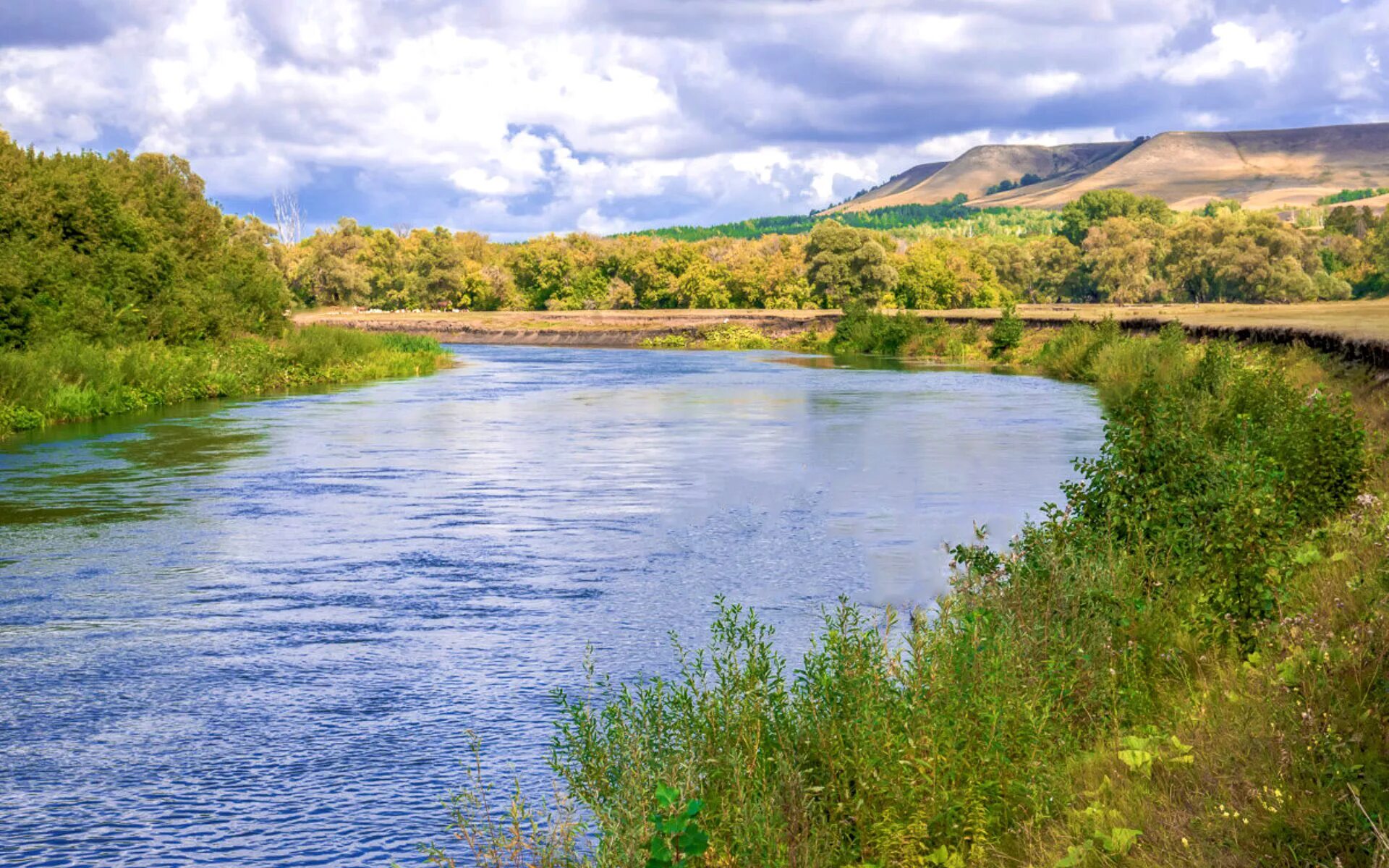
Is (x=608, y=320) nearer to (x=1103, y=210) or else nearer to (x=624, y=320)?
(x=624, y=320)

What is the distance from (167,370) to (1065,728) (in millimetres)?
35373

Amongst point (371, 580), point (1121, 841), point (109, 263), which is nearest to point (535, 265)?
point (109, 263)

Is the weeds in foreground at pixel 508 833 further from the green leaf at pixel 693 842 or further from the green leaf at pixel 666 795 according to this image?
the green leaf at pixel 693 842

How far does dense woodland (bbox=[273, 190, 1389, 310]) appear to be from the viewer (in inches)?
4363

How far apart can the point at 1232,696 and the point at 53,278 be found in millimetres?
35540

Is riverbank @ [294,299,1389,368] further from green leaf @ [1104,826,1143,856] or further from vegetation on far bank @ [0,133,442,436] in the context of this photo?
green leaf @ [1104,826,1143,856]

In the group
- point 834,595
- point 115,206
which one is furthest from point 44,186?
point 834,595

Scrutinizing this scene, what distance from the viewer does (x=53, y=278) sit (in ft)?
120

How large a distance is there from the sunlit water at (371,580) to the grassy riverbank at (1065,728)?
4.00 feet

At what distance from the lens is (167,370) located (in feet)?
128

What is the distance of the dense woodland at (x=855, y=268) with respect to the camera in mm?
110812

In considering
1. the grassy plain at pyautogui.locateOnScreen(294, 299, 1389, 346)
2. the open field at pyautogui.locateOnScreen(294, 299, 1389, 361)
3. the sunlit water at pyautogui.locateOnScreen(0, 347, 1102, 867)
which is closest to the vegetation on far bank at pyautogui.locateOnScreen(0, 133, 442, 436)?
the sunlit water at pyautogui.locateOnScreen(0, 347, 1102, 867)

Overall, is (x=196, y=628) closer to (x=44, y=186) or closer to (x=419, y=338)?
(x=44, y=186)

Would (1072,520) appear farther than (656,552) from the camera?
No
